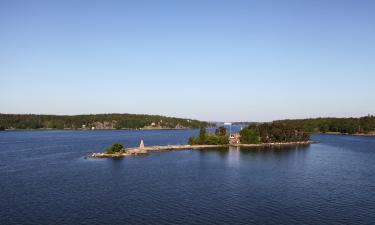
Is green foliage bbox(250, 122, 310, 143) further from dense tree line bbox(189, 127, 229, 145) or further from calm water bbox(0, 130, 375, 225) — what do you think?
calm water bbox(0, 130, 375, 225)

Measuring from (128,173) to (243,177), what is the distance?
72.9 feet

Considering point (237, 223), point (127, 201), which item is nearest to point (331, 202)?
point (237, 223)

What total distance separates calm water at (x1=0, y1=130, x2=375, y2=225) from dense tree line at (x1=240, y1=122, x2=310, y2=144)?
43.5 meters

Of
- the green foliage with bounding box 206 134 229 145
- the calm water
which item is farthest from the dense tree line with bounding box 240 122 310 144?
the calm water

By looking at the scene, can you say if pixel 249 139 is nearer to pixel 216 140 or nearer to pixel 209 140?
pixel 216 140

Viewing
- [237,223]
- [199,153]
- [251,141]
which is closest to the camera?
[237,223]

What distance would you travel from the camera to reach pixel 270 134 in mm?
153750

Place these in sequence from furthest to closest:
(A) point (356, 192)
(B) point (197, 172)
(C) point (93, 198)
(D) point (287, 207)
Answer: (B) point (197, 172)
(A) point (356, 192)
(C) point (93, 198)
(D) point (287, 207)

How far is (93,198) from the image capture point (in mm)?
58312

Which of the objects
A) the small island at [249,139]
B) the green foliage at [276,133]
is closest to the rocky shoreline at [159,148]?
the small island at [249,139]

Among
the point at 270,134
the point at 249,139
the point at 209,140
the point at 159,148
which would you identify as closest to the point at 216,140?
the point at 209,140

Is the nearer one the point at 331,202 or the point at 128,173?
the point at 331,202

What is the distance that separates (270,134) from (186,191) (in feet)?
315

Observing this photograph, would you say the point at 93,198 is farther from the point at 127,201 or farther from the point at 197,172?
the point at 197,172
